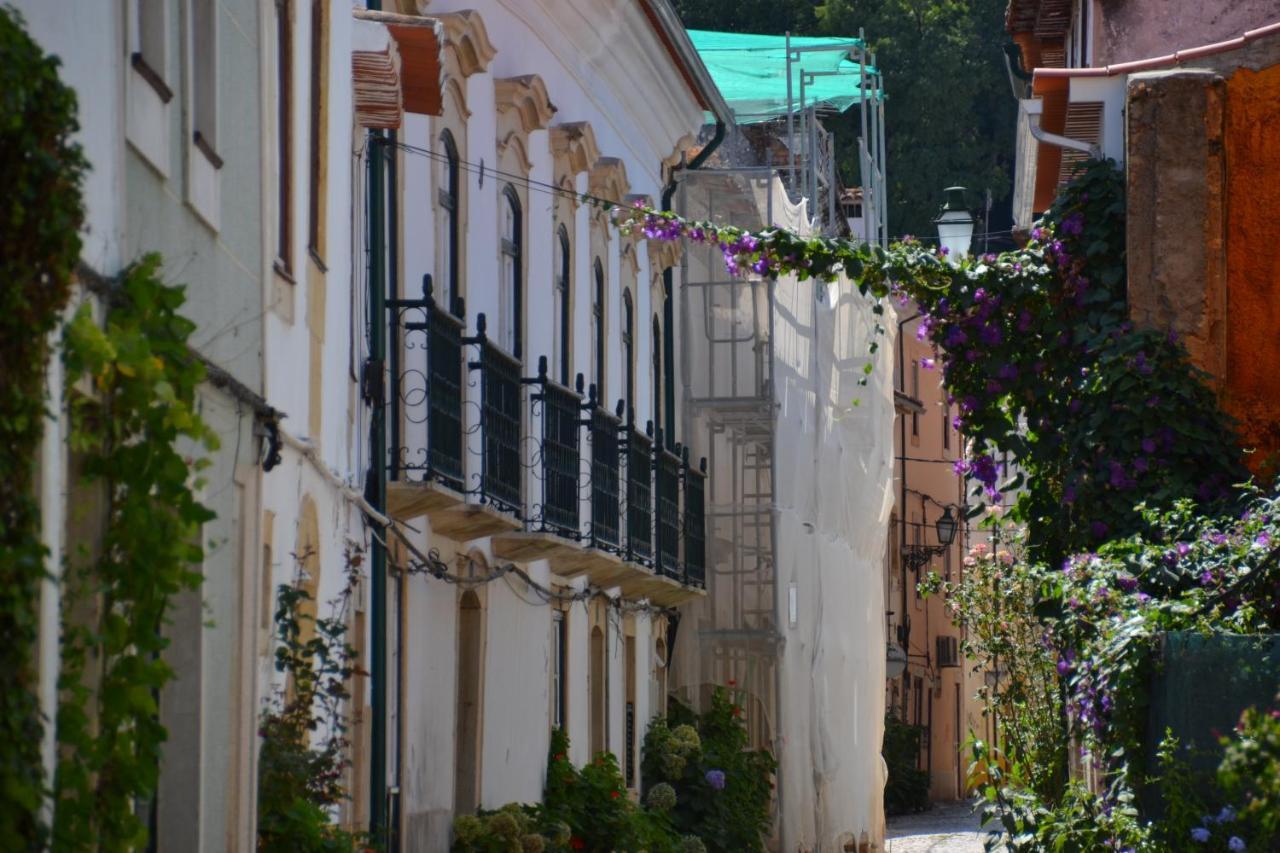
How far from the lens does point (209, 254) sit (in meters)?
9.18

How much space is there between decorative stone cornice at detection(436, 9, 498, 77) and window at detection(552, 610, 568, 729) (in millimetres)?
5548

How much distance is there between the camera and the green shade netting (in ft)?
111

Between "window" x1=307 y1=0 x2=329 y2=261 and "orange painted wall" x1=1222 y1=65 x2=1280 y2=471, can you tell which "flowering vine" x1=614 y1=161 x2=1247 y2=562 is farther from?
"window" x1=307 y1=0 x2=329 y2=261

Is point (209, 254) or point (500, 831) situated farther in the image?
point (500, 831)

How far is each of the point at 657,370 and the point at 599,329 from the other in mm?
3772

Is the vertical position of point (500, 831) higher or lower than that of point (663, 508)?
lower

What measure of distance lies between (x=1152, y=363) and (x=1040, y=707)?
11.3 ft

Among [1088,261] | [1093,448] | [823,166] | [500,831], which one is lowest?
[500,831]

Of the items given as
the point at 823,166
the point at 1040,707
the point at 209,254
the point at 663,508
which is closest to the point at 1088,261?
the point at 1040,707

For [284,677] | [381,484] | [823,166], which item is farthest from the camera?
[823,166]

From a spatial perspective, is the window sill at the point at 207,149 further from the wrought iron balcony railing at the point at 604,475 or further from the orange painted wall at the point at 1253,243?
the wrought iron balcony railing at the point at 604,475

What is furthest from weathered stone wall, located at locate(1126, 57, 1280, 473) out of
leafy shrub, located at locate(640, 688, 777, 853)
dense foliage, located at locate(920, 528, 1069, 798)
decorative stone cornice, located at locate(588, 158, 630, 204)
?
leafy shrub, located at locate(640, 688, 777, 853)

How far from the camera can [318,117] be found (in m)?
12.3

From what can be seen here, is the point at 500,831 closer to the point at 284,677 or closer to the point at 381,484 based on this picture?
the point at 381,484
